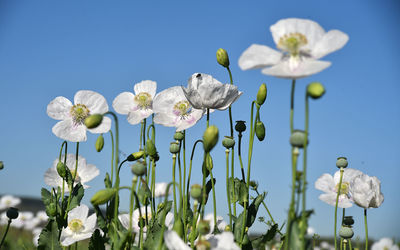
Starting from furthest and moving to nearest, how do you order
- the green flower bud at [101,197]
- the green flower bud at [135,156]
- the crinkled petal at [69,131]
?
the crinkled petal at [69,131] → the green flower bud at [135,156] → the green flower bud at [101,197]

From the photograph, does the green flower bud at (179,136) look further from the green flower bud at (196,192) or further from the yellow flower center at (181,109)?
the green flower bud at (196,192)

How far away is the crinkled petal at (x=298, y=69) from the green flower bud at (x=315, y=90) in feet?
0.14

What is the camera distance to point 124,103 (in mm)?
1752

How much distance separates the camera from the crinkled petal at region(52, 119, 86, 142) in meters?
1.56

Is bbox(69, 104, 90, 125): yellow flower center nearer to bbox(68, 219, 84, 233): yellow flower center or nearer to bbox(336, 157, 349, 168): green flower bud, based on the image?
bbox(68, 219, 84, 233): yellow flower center

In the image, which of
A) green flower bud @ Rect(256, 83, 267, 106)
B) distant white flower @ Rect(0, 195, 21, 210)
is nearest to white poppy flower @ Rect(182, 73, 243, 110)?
green flower bud @ Rect(256, 83, 267, 106)

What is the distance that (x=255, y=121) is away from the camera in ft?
4.53

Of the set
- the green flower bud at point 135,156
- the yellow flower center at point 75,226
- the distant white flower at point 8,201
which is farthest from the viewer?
the distant white flower at point 8,201

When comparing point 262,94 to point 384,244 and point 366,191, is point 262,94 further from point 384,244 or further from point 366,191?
point 384,244

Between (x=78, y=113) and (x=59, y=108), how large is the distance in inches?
3.9

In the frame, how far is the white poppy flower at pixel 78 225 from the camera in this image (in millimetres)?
1740

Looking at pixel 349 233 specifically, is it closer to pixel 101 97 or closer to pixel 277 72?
pixel 277 72

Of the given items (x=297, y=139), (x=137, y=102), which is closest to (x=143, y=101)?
(x=137, y=102)

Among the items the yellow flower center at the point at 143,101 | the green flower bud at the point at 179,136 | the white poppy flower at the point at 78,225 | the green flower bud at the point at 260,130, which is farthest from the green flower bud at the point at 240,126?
the white poppy flower at the point at 78,225
